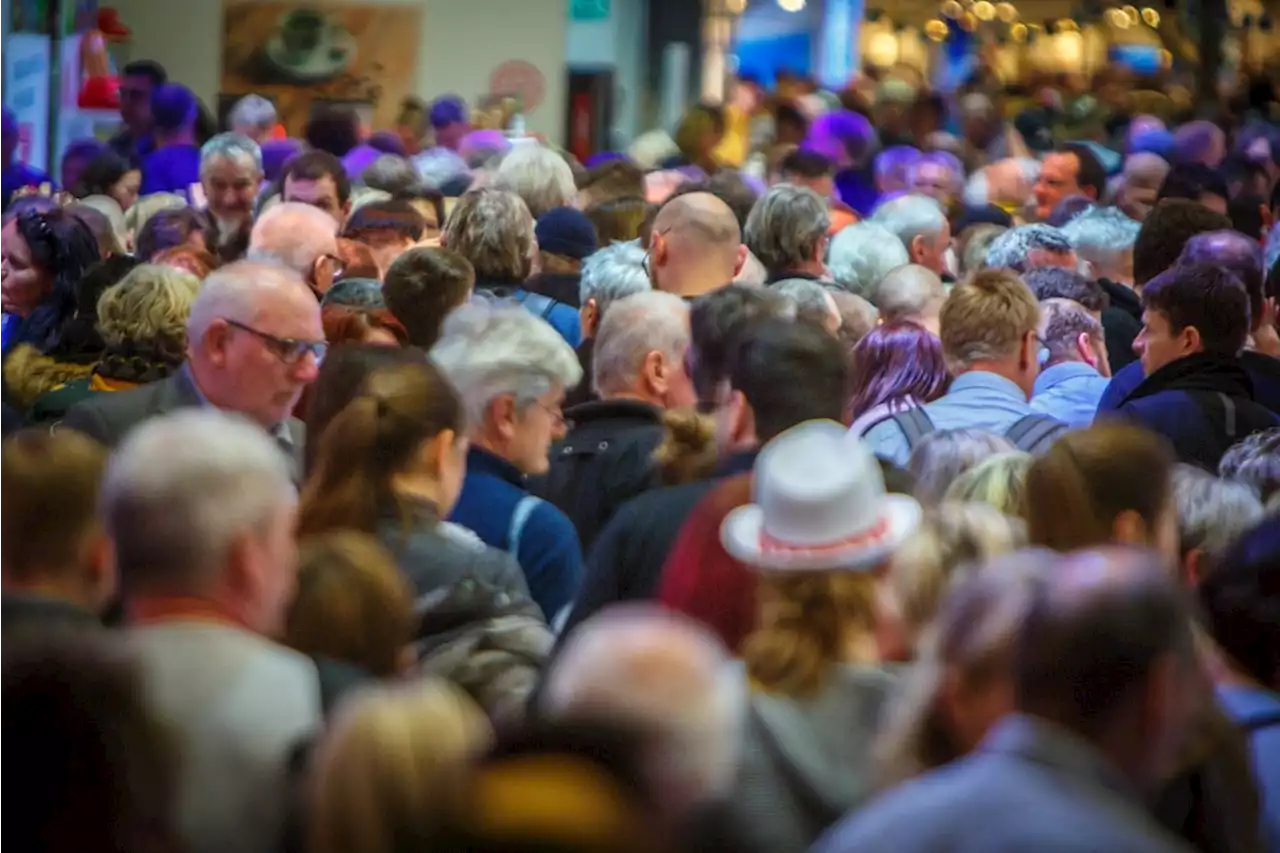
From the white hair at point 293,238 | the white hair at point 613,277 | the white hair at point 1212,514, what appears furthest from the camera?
the white hair at point 293,238

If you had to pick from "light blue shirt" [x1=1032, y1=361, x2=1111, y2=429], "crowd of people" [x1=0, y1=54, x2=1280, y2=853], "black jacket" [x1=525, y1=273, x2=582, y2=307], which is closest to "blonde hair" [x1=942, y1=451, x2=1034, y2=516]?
"crowd of people" [x1=0, y1=54, x2=1280, y2=853]

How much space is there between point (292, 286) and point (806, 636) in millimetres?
2069

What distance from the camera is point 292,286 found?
4.76 meters

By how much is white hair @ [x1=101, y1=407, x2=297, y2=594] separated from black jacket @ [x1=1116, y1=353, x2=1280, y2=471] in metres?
3.04

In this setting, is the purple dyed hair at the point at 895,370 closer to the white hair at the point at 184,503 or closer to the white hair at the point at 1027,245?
the white hair at the point at 1027,245

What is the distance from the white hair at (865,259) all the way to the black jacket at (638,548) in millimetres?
3035

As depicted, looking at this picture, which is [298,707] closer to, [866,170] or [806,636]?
[806,636]

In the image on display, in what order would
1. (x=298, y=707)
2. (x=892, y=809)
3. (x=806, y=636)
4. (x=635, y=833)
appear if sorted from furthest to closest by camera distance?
(x=806, y=636) → (x=298, y=707) → (x=892, y=809) → (x=635, y=833)

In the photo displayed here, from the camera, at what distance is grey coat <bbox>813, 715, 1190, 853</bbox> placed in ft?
7.41

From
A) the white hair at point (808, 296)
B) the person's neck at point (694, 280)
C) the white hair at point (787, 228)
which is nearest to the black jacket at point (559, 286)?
the white hair at point (787, 228)

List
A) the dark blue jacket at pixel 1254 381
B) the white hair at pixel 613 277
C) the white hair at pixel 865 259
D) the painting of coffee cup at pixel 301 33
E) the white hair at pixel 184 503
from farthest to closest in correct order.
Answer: the painting of coffee cup at pixel 301 33 → the white hair at pixel 865 259 → the white hair at pixel 613 277 → the dark blue jacket at pixel 1254 381 → the white hair at pixel 184 503

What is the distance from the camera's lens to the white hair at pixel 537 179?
7980 mm

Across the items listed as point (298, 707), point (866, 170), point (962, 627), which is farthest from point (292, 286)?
point (866, 170)

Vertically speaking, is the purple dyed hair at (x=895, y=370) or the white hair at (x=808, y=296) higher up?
the white hair at (x=808, y=296)
